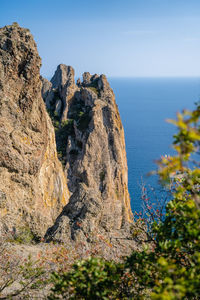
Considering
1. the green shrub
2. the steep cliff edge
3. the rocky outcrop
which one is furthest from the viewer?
the steep cliff edge

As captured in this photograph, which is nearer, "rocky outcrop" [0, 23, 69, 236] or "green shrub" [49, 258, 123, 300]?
"green shrub" [49, 258, 123, 300]

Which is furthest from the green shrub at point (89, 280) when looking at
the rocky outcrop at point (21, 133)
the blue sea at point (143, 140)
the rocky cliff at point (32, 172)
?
the blue sea at point (143, 140)

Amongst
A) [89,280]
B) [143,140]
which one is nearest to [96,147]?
[89,280]

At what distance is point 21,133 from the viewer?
16.3m

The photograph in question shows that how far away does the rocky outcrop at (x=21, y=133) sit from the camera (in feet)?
49.0

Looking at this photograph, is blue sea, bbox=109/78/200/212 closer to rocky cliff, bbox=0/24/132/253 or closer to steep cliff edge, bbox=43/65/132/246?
steep cliff edge, bbox=43/65/132/246

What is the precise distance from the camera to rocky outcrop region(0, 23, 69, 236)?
14.9 m

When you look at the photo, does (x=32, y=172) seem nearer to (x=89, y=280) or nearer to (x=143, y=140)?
(x=89, y=280)

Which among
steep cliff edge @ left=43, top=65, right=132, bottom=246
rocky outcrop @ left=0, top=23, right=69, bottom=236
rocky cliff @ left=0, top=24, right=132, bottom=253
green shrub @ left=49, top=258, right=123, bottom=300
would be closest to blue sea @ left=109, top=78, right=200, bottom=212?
steep cliff edge @ left=43, top=65, right=132, bottom=246

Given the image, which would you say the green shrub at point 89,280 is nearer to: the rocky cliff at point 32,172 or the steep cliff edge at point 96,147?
the rocky cliff at point 32,172

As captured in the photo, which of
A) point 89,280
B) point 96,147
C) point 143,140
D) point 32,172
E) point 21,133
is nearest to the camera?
point 89,280

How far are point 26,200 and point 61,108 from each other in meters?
29.6

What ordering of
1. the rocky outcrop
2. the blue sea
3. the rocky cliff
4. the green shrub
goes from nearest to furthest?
the green shrub < the rocky cliff < the rocky outcrop < the blue sea

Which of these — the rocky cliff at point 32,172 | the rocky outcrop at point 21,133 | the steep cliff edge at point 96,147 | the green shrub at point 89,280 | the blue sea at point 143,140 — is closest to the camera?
the green shrub at point 89,280
